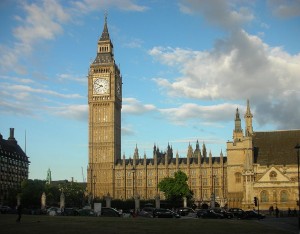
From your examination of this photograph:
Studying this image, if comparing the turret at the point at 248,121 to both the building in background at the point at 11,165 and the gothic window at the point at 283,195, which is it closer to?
the gothic window at the point at 283,195

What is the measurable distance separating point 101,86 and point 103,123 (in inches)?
426

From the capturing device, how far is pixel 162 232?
33.2m

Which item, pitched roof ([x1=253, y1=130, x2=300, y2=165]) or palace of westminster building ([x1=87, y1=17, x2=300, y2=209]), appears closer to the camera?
pitched roof ([x1=253, y1=130, x2=300, y2=165])

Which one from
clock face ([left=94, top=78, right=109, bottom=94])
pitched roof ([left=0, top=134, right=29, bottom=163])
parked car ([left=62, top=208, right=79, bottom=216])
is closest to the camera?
parked car ([left=62, top=208, right=79, bottom=216])

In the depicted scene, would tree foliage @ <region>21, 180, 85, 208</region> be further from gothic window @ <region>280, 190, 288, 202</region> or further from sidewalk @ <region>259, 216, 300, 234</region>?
sidewalk @ <region>259, 216, 300, 234</region>

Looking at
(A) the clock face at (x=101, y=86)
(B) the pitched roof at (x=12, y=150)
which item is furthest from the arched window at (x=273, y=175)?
(B) the pitched roof at (x=12, y=150)

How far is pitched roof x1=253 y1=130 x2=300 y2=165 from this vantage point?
9588 cm

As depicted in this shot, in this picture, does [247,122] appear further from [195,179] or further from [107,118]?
[107,118]

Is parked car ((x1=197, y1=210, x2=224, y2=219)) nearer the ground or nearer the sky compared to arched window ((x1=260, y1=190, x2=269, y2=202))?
nearer the ground

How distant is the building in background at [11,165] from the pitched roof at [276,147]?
63.4 meters

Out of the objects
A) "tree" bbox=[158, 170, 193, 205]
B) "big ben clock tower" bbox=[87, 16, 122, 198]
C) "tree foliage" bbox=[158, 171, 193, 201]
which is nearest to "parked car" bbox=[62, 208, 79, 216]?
"tree" bbox=[158, 170, 193, 205]

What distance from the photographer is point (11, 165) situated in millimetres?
141500

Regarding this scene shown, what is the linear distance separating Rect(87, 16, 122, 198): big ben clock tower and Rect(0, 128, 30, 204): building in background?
71.1 feet

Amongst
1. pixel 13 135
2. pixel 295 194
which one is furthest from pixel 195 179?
pixel 13 135
